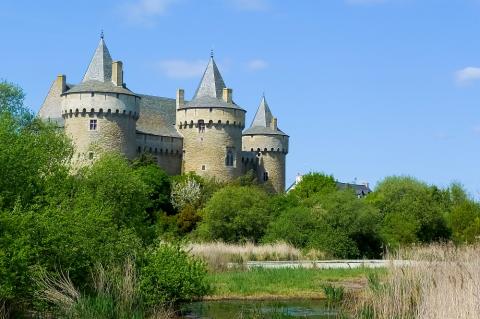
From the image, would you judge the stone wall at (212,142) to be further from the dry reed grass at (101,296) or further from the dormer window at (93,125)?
the dry reed grass at (101,296)

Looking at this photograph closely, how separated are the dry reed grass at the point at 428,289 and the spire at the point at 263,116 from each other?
175 feet

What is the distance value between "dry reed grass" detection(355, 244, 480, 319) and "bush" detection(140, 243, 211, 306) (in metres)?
4.25

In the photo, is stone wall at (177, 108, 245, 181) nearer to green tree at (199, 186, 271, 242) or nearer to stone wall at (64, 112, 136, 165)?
stone wall at (64, 112, 136, 165)

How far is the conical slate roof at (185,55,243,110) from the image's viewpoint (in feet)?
218

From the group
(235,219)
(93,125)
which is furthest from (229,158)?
(235,219)

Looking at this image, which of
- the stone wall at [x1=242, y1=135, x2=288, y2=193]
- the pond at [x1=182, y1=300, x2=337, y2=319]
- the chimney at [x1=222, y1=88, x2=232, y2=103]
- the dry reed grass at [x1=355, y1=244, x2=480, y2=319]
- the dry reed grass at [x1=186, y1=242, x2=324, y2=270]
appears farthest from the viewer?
the stone wall at [x1=242, y1=135, x2=288, y2=193]

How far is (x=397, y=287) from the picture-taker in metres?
16.7

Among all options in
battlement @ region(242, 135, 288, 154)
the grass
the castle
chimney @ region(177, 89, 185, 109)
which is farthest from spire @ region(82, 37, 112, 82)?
the grass

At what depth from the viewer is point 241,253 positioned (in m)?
34.8

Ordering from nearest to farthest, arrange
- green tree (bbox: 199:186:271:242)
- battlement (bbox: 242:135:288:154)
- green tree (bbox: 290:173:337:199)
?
green tree (bbox: 199:186:271:242)
green tree (bbox: 290:173:337:199)
battlement (bbox: 242:135:288:154)

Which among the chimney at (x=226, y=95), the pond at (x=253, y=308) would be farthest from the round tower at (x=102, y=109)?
the pond at (x=253, y=308)

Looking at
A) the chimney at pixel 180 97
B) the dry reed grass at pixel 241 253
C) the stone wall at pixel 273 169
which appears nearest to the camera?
the dry reed grass at pixel 241 253

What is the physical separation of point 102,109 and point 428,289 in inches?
1777

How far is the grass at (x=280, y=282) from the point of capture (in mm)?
25469
